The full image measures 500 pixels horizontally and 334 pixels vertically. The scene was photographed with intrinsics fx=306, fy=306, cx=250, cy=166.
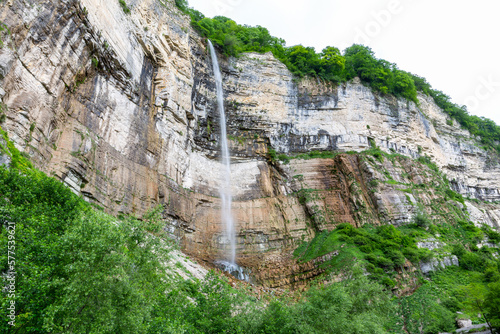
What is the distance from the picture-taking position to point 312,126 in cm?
4441

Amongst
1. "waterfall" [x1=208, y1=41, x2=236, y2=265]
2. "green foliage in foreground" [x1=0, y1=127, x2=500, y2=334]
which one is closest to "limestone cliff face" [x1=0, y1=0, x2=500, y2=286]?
"waterfall" [x1=208, y1=41, x2=236, y2=265]

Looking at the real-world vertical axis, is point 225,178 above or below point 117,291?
above

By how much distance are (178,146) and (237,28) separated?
29.5 metres

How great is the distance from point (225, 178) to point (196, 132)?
6.65m

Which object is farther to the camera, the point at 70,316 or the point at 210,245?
the point at 210,245

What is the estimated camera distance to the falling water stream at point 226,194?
3100 cm

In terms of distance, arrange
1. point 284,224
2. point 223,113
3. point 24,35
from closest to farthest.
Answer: point 24,35
point 284,224
point 223,113

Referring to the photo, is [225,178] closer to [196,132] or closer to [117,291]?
[196,132]

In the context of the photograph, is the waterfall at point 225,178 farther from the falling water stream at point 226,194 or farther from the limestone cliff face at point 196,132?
the limestone cliff face at point 196,132

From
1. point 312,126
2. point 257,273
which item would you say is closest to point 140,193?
point 257,273

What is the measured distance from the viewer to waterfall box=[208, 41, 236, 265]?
32938mm

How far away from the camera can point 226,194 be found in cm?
3678

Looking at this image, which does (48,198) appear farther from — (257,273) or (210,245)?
(257,273)

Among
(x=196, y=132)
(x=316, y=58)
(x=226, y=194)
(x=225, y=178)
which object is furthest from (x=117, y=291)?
(x=316, y=58)
